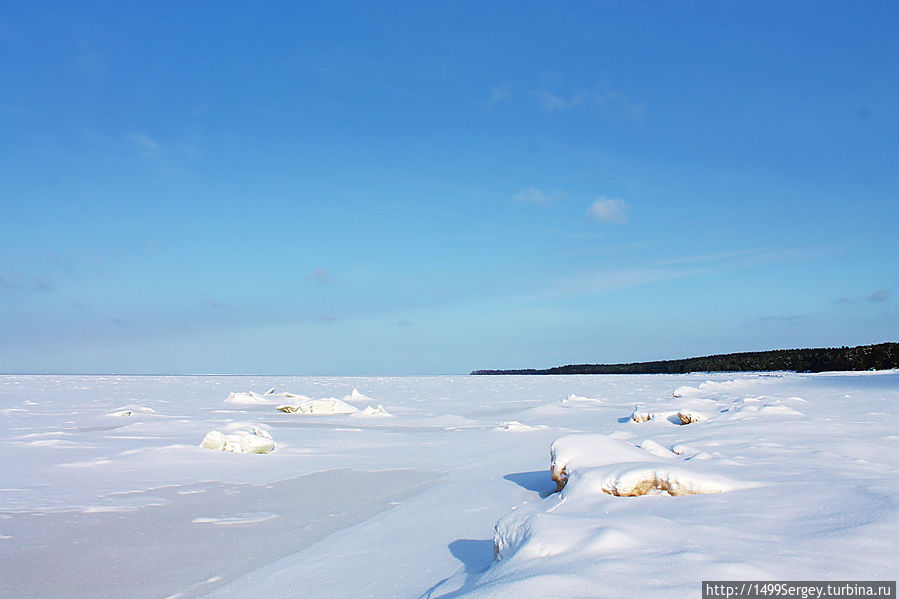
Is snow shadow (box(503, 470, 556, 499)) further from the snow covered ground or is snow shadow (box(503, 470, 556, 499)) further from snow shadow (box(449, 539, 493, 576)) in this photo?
snow shadow (box(449, 539, 493, 576))

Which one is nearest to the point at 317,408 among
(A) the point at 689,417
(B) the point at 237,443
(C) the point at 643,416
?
(B) the point at 237,443

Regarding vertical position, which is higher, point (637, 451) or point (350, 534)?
point (637, 451)

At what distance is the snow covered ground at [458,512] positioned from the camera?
109 inches

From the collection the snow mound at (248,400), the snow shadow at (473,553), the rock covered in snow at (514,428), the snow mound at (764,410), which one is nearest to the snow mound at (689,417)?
the snow mound at (764,410)

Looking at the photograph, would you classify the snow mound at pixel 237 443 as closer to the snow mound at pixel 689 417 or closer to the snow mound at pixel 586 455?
the snow mound at pixel 586 455

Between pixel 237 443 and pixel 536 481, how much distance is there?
535cm

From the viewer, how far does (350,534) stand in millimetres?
4895

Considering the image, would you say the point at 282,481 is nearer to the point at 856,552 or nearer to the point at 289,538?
the point at 289,538

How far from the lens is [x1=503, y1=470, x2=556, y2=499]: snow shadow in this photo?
5785 mm

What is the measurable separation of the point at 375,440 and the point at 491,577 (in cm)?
891

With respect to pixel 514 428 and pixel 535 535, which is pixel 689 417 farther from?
pixel 535 535

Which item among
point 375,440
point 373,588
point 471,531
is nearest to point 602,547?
point 373,588

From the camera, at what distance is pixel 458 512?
532cm

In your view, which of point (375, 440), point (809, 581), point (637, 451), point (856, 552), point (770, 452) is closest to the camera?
point (809, 581)
